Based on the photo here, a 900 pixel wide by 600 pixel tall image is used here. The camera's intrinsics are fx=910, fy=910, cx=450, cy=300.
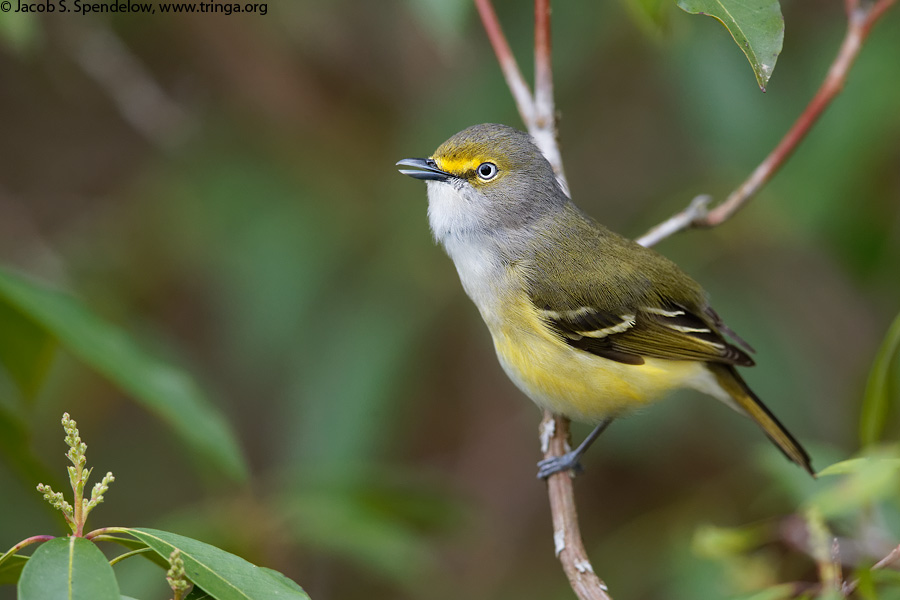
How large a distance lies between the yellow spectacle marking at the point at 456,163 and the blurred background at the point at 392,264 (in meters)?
0.53

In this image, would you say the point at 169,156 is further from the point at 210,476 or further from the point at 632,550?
the point at 632,550

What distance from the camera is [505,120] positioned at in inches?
167

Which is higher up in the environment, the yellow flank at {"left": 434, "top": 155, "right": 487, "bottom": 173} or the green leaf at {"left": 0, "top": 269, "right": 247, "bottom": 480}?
the yellow flank at {"left": 434, "top": 155, "right": 487, "bottom": 173}

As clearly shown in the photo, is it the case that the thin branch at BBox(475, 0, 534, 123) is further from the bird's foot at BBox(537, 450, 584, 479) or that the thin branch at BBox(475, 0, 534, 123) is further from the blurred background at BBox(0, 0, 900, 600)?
the bird's foot at BBox(537, 450, 584, 479)

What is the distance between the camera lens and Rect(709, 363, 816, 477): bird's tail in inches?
133

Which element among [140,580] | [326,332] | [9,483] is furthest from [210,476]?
[9,483]

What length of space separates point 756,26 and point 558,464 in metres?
1.67

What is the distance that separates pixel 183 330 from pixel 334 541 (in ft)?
11.2

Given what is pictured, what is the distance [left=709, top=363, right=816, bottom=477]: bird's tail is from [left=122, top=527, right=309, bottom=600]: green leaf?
7.33ft

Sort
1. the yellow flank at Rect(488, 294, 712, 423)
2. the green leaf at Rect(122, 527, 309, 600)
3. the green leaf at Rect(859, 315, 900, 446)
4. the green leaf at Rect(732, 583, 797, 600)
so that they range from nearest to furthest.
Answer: the green leaf at Rect(122, 527, 309, 600) → the green leaf at Rect(732, 583, 797, 600) → the green leaf at Rect(859, 315, 900, 446) → the yellow flank at Rect(488, 294, 712, 423)

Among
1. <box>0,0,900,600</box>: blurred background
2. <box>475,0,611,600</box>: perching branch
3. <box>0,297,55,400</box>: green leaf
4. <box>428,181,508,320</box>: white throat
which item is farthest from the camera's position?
<box>0,0,900,600</box>: blurred background

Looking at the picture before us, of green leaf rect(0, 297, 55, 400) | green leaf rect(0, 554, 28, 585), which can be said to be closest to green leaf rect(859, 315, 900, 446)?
green leaf rect(0, 554, 28, 585)

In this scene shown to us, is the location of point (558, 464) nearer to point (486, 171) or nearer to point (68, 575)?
point (486, 171)

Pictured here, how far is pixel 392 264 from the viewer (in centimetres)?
435
